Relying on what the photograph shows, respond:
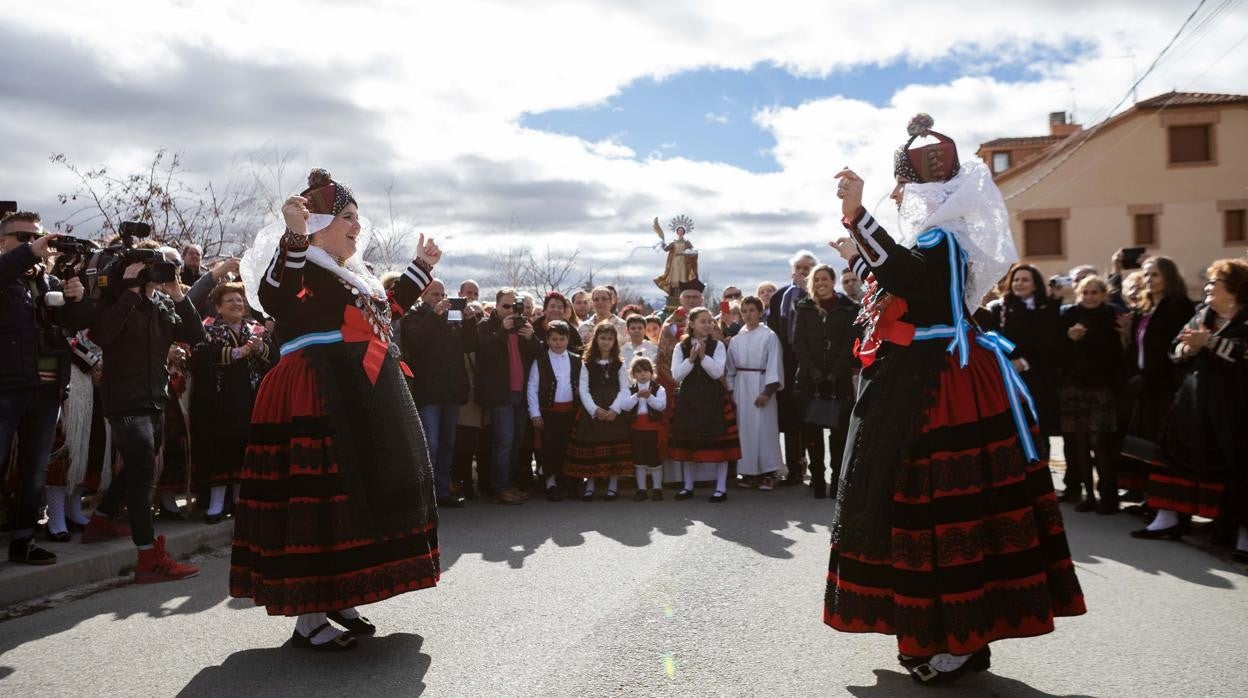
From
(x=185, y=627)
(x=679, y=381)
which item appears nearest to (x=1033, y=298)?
(x=679, y=381)

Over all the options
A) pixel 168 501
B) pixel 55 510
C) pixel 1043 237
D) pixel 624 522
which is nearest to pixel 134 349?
pixel 55 510

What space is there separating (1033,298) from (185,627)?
7.57 m

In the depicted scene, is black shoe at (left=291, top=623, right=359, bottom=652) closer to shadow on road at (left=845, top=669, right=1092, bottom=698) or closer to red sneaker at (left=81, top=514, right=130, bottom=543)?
shadow on road at (left=845, top=669, right=1092, bottom=698)

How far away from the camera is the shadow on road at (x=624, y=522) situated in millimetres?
6762

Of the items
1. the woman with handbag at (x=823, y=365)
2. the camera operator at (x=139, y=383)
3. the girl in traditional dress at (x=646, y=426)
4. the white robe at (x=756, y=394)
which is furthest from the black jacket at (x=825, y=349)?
the camera operator at (x=139, y=383)

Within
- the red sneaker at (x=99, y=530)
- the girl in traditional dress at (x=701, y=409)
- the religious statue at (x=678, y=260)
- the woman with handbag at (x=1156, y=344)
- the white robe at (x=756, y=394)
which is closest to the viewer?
the red sneaker at (x=99, y=530)

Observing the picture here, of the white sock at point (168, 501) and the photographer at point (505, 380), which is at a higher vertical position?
the photographer at point (505, 380)

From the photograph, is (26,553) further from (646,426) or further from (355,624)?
(646,426)

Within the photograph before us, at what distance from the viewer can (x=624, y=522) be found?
306 inches

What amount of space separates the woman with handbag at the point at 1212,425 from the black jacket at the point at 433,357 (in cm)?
583

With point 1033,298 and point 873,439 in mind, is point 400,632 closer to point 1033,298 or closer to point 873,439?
point 873,439

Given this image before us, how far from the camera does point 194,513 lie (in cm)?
760

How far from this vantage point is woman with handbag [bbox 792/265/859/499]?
8.73m

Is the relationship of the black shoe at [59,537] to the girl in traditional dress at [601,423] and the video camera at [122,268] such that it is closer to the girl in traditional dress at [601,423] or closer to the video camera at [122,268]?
the video camera at [122,268]
